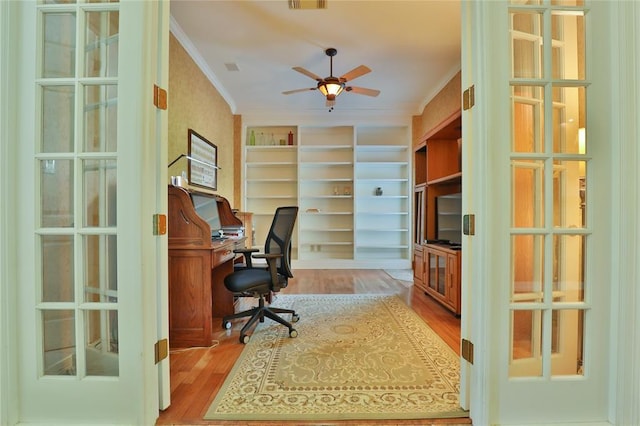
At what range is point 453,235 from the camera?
3.17 metres

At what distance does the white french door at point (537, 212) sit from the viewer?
1281 mm

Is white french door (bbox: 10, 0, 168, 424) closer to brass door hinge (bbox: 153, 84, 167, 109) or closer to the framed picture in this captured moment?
brass door hinge (bbox: 153, 84, 167, 109)

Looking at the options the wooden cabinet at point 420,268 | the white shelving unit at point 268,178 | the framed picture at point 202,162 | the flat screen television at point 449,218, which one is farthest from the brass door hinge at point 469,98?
the white shelving unit at point 268,178

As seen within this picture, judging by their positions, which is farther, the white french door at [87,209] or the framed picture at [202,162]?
the framed picture at [202,162]

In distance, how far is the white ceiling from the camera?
274 centimetres

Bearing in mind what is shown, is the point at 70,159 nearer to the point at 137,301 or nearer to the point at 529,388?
the point at 137,301

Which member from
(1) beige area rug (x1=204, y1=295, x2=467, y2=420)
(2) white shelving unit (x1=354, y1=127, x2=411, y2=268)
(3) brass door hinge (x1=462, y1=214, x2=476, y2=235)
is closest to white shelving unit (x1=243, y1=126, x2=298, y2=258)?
(2) white shelving unit (x1=354, y1=127, x2=411, y2=268)

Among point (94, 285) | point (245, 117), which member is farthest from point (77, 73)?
point (245, 117)

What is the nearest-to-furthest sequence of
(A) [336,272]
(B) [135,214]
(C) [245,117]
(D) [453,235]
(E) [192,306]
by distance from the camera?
1. (B) [135,214]
2. (E) [192,306]
3. (D) [453,235]
4. (A) [336,272]
5. (C) [245,117]

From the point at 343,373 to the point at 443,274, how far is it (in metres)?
1.74

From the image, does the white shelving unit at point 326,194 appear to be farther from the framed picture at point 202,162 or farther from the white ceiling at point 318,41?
the framed picture at point 202,162

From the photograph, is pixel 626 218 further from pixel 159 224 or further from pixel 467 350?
pixel 159 224

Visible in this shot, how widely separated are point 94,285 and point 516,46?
90.1 inches

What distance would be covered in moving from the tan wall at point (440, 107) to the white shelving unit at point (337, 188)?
245 millimetres
